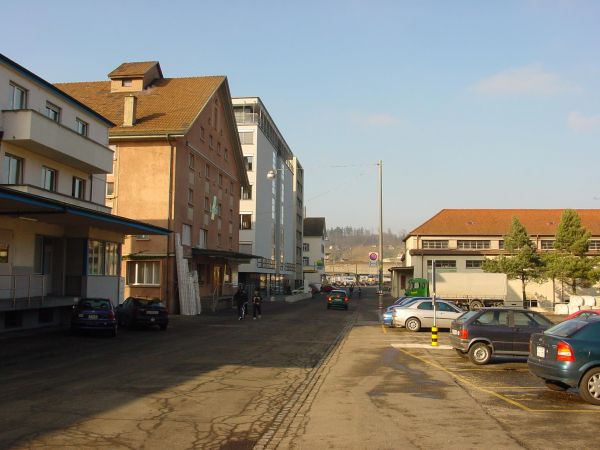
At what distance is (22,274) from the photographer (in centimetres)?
2472

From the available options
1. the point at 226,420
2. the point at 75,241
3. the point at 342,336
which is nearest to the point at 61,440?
the point at 226,420

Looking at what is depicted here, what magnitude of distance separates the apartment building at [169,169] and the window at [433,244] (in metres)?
23.2

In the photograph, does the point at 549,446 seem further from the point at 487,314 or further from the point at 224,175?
the point at 224,175

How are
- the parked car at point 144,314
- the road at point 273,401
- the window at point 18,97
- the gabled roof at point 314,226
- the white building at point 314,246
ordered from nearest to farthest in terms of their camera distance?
the road at point 273,401 → the window at point 18,97 → the parked car at point 144,314 → the white building at point 314,246 → the gabled roof at point 314,226

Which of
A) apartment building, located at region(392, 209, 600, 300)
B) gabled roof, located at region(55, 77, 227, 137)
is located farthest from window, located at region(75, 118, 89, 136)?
apartment building, located at region(392, 209, 600, 300)

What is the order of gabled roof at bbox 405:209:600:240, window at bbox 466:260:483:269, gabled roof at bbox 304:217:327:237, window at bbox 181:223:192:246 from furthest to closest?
gabled roof at bbox 304:217:327:237 < gabled roof at bbox 405:209:600:240 < window at bbox 466:260:483:269 < window at bbox 181:223:192:246

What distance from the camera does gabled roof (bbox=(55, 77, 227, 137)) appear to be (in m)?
38.1

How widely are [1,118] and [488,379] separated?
66.1 ft

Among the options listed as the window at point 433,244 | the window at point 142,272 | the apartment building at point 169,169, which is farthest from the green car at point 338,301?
the window at point 433,244

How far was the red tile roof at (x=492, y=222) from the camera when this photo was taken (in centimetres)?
6419

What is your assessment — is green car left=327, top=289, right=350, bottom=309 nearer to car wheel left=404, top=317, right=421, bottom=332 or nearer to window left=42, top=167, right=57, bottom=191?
car wheel left=404, top=317, right=421, bottom=332

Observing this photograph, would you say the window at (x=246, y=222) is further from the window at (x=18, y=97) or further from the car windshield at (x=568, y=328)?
the car windshield at (x=568, y=328)

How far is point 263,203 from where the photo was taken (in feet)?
237

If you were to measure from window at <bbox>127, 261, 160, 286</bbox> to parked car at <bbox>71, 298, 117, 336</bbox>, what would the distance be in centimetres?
1516
